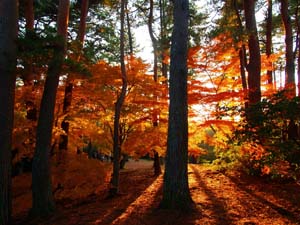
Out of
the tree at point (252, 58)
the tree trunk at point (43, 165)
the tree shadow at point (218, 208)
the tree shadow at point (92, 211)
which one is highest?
the tree at point (252, 58)

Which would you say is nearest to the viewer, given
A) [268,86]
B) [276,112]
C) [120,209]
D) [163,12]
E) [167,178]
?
[276,112]

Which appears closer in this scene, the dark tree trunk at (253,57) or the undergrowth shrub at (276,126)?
the undergrowth shrub at (276,126)

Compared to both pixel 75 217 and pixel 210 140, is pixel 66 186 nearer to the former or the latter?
pixel 75 217

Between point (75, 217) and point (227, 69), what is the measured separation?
787 cm

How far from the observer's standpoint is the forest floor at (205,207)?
22.8 feet

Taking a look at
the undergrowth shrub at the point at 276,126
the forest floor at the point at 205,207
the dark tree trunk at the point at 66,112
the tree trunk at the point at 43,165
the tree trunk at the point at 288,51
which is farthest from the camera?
the tree trunk at the point at 288,51

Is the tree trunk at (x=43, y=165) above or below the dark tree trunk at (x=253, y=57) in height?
below

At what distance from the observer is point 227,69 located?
41.3ft

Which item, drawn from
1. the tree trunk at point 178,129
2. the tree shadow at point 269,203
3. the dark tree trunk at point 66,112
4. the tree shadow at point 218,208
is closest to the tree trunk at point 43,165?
the dark tree trunk at point 66,112

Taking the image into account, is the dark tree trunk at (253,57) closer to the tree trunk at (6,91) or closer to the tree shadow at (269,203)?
the tree shadow at (269,203)

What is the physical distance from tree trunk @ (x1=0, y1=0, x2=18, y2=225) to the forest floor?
1.02m

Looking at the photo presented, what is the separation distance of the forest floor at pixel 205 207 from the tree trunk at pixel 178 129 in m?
0.36

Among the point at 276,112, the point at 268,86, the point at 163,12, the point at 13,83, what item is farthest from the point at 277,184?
the point at 163,12

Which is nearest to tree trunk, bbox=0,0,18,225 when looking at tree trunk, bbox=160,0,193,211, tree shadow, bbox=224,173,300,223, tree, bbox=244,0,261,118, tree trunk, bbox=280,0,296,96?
tree trunk, bbox=160,0,193,211
